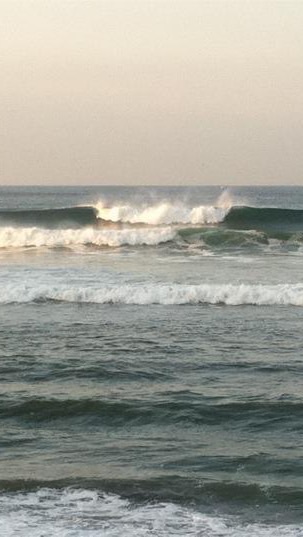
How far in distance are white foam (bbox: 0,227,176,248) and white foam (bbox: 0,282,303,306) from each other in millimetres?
14644

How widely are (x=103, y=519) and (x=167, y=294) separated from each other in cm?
1141

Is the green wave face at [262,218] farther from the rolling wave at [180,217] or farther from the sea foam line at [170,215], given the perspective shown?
the sea foam line at [170,215]

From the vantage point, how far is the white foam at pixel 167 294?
19125mm

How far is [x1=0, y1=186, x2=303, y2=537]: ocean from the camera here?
833cm

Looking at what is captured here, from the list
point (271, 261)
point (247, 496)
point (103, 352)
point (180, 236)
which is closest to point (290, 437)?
point (247, 496)

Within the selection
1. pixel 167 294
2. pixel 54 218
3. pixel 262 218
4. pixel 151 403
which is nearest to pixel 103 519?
pixel 151 403

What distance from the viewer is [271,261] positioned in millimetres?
27703

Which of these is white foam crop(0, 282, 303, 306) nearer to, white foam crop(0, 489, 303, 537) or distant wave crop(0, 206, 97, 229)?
white foam crop(0, 489, 303, 537)

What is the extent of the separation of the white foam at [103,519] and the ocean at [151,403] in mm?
19

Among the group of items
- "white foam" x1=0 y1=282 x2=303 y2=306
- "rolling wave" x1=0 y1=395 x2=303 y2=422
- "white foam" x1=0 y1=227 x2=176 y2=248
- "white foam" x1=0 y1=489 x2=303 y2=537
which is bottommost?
"white foam" x1=0 y1=489 x2=303 y2=537

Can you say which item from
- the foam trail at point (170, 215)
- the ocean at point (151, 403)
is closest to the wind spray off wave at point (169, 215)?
the foam trail at point (170, 215)

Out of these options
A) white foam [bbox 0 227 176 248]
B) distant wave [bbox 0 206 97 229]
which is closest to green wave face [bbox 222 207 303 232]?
distant wave [bbox 0 206 97 229]

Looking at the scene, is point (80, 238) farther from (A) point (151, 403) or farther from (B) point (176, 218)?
(A) point (151, 403)

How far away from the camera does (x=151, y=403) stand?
37.4 ft
